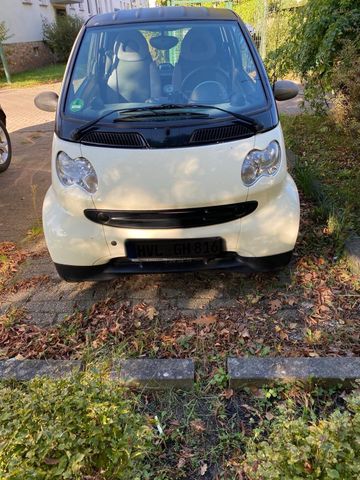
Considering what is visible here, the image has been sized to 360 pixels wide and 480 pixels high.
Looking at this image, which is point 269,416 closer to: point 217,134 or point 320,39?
point 217,134

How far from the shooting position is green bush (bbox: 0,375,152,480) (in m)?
1.38

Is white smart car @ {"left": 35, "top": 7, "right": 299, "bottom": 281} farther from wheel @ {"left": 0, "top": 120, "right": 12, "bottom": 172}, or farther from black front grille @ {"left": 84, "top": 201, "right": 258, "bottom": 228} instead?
wheel @ {"left": 0, "top": 120, "right": 12, "bottom": 172}

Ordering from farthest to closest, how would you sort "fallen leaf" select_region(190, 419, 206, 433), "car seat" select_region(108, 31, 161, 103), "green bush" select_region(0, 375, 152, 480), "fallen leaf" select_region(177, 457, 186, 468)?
"car seat" select_region(108, 31, 161, 103) < "fallen leaf" select_region(190, 419, 206, 433) < "fallen leaf" select_region(177, 457, 186, 468) < "green bush" select_region(0, 375, 152, 480)

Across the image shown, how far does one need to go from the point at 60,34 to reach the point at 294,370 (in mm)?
23898

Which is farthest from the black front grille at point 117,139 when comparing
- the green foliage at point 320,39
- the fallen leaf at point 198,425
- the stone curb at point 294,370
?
the green foliage at point 320,39

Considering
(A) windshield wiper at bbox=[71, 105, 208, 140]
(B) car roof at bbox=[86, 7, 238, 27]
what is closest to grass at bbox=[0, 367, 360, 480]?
(A) windshield wiper at bbox=[71, 105, 208, 140]

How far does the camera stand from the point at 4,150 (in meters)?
5.82

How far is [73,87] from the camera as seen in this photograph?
3104 millimetres

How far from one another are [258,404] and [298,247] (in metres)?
1.69

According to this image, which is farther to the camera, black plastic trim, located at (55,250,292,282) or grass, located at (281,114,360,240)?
grass, located at (281,114,360,240)

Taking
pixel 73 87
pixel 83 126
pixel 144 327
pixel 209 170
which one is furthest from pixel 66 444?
pixel 73 87

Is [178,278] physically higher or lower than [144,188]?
lower

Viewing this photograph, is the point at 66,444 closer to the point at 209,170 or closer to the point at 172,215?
the point at 172,215

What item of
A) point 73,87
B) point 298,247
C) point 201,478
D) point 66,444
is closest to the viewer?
point 66,444
